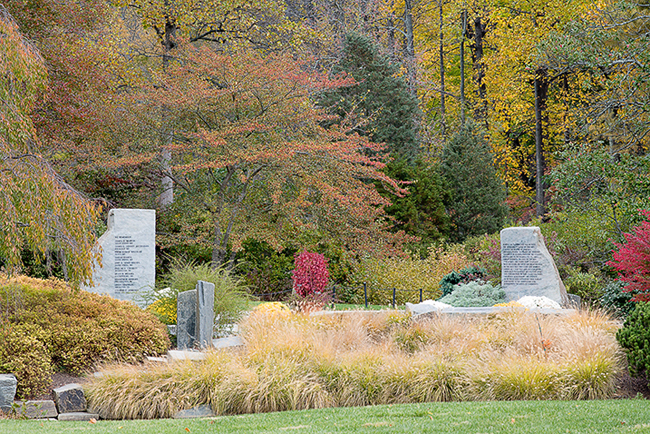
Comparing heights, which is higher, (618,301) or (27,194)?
(27,194)

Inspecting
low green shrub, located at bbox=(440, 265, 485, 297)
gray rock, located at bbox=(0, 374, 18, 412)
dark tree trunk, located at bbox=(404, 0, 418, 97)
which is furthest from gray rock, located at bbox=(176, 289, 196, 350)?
dark tree trunk, located at bbox=(404, 0, 418, 97)

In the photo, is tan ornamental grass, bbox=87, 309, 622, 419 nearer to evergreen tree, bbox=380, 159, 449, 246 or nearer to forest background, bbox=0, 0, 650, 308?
forest background, bbox=0, 0, 650, 308

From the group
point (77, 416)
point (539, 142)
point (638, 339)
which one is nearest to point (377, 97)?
point (539, 142)

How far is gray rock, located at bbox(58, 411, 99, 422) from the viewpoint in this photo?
23.7 feet

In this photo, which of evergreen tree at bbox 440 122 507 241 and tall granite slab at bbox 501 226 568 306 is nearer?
tall granite slab at bbox 501 226 568 306

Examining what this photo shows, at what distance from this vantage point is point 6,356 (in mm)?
7707

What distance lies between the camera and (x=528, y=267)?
12883mm

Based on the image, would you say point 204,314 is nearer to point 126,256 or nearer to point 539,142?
point 126,256

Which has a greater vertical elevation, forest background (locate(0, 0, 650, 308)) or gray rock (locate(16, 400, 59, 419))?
forest background (locate(0, 0, 650, 308))

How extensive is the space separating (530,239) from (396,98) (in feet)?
36.6

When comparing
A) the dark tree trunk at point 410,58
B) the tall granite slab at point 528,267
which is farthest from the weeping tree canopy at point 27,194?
the dark tree trunk at point 410,58

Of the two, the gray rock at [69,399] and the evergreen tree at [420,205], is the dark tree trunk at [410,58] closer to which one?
the evergreen tree at [420,205]

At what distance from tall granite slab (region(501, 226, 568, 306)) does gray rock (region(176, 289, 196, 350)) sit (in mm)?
6745

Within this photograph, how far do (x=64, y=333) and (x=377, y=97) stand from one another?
16442mm
